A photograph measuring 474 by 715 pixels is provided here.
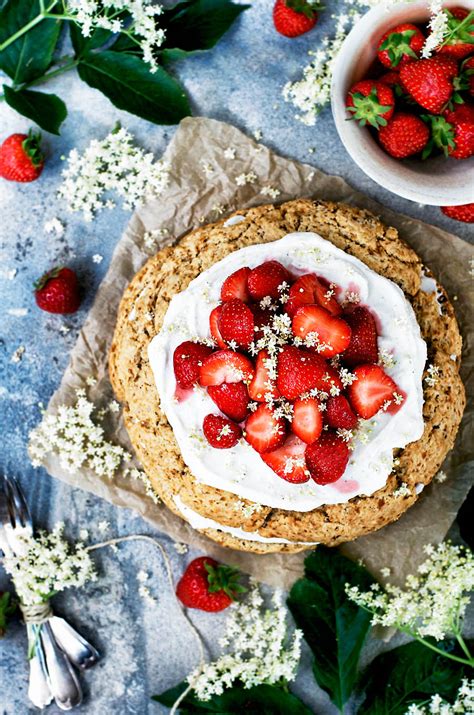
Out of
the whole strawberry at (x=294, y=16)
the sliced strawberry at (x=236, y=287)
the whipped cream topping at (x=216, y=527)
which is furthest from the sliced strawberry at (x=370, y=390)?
the whole strawberry at (x=294, y=16)

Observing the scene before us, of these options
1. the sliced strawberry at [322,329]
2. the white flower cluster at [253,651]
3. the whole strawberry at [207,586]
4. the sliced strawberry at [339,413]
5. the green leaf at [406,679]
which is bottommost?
the green leaf at [406,679]

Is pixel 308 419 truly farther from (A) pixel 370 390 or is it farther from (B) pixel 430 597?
(B) pixel 430 597

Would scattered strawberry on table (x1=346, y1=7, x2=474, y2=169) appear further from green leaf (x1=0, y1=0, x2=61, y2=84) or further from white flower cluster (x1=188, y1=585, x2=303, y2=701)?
white flower cluster (x1=188, y1=585, x2=303, y2=701)

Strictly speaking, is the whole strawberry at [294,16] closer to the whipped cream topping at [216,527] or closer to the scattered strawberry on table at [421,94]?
the scattered strawberry on table at [421,94]

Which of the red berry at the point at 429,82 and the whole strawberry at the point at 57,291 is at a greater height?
the red berry at the point at 429,82

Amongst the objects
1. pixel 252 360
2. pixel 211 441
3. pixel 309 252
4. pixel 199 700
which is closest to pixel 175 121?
pixel 309 252

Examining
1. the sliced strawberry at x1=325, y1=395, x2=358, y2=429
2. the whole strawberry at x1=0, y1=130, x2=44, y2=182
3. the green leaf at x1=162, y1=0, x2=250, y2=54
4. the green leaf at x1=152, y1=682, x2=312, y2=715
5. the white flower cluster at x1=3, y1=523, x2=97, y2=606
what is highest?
the green leaf at x1=162, y1=0, x2=250, y2=54

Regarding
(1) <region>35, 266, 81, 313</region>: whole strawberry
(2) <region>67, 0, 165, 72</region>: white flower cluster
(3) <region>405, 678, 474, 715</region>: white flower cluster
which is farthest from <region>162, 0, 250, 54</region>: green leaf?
(3) <region>405, 678, 474, 715</region>: white flower cluster
